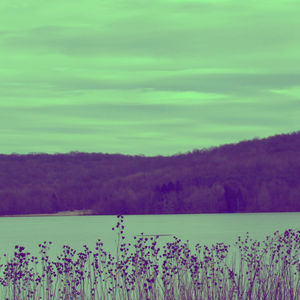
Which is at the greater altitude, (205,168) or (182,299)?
(205,168)

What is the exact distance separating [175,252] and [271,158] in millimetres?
173858

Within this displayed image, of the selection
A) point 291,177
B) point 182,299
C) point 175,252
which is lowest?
point 182,299

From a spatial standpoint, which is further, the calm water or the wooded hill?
the wooded hill

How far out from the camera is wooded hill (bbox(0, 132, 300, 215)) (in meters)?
174

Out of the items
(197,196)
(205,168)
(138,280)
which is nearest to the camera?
(138,280)

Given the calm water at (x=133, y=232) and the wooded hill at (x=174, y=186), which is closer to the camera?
the calm water at (x=133, y=232)

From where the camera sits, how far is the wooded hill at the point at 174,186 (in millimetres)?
173875

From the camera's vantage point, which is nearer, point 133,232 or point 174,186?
point 133,232

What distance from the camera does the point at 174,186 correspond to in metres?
176

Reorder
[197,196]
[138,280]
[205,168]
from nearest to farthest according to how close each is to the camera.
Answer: [138,280] < [197,196] < [205,168]

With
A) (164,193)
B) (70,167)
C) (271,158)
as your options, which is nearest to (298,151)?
(271,158)

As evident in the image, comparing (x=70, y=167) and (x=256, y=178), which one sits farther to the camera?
(x=70, y=167)

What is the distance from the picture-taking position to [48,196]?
17912 cm

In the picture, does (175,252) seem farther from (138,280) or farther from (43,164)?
(43,164)
